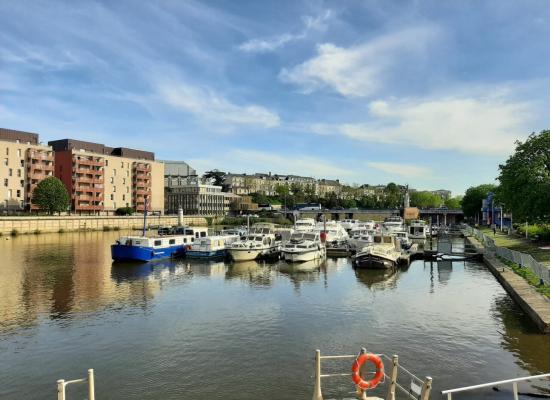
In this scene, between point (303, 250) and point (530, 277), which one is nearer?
point (530, 277)

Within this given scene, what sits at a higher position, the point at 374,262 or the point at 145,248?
the point at 145,248

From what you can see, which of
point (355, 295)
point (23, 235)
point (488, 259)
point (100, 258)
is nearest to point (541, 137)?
point (488, 259)

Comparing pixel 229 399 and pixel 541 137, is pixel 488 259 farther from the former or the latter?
pixel 229 399

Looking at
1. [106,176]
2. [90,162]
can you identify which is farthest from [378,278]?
[106,176]

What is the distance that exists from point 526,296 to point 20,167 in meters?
140

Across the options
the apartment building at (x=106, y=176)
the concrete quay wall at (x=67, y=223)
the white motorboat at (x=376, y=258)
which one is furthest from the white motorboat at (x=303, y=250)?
the apartment building at (x=106, y=176)

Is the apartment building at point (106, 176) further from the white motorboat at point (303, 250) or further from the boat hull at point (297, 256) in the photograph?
the boat hull at point (297, 256)

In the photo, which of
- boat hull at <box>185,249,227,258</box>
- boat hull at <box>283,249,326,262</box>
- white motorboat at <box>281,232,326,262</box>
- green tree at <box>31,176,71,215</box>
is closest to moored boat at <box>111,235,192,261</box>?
boat hull at <box>185,249,227,258</box>

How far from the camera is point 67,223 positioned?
408 ft

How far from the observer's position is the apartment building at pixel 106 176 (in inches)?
5930

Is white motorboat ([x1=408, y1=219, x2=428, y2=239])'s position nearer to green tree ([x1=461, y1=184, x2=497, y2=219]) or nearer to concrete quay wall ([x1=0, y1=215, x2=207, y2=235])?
green tree ([x1=461, y1=184, x2=497, y2=219])

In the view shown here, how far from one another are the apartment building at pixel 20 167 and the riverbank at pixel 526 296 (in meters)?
129

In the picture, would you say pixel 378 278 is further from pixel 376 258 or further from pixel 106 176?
pixel 106 176

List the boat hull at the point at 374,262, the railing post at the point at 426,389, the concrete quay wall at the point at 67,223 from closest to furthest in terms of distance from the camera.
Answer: the railing post at the point at 426,389 → the boat hull at the point at 374,262 → the concrete quay wall at the point at 67,223
